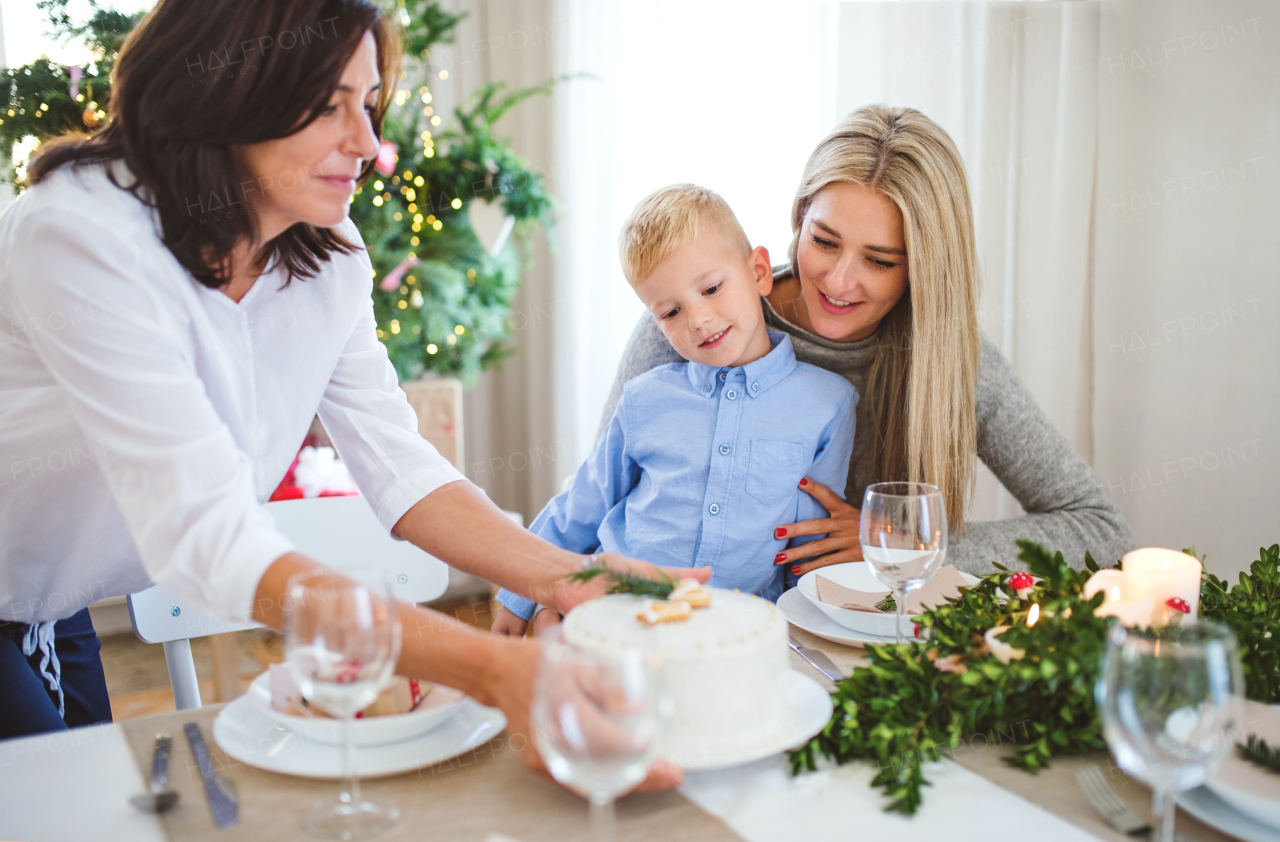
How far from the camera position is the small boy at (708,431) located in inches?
65.3

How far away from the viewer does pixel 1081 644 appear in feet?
2.89

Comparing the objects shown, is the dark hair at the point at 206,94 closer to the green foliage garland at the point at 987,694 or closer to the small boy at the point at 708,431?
the small boy at the point at 708,431

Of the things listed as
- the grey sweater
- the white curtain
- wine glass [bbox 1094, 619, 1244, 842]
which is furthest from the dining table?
the white curtain

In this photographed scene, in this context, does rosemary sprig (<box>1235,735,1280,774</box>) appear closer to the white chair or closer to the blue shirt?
the blue shirt

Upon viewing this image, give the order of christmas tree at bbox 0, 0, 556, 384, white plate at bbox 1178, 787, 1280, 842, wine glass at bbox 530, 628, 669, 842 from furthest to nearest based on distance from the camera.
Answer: christmas tree at bbox 0, 0, 556, 384
white plate at bbox 1178, 787, 1280, 842
wine glass at bbox 530, 628, 669, 842

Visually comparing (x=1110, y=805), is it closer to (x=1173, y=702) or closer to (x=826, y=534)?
(x=1173, y=702)

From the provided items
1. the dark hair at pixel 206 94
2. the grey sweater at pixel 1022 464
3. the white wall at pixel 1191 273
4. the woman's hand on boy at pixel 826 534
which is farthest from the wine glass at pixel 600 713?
the white wall at pixel 1191 273

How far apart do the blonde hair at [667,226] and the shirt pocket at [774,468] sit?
36 centimetres

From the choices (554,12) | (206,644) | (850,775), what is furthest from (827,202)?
(206,644)

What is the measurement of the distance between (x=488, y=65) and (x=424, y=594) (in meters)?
2.99

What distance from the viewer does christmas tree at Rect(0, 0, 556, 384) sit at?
2748 millimetres

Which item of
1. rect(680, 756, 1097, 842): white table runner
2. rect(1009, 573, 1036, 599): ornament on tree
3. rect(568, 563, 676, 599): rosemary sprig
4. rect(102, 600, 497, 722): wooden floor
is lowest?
rect(102, 600, 497, 722): wooden floor

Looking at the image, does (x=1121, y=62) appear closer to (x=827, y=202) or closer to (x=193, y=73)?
(x=827, y=202)

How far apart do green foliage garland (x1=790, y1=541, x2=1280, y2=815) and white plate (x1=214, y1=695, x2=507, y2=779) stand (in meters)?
0.31
